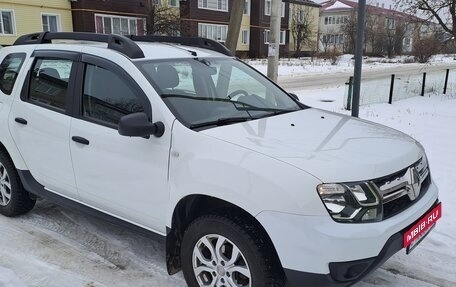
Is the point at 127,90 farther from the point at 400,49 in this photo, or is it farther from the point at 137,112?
the point at 400,49

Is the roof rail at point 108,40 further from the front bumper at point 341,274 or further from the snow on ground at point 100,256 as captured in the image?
the front bumper at point 341,274

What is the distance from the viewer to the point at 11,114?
4410 mm

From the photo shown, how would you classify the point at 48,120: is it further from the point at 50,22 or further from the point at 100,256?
the point at 50,22

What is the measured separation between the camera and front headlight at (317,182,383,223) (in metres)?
2.62

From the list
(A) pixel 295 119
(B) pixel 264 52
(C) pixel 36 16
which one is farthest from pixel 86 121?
(B) pixel 264 52

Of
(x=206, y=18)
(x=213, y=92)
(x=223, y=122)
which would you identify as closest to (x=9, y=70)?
(x=213, y=92)

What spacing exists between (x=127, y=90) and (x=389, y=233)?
2.11m

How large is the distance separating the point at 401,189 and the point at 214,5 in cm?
3808

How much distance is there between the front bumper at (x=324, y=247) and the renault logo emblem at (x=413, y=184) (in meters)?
0.43

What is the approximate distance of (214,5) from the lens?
128 feet

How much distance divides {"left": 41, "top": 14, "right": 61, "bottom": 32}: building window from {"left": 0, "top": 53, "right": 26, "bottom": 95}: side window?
25.8 meters

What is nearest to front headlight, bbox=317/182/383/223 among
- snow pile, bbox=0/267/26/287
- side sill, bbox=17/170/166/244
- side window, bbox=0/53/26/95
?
side sill, bbox=17/170/166/244

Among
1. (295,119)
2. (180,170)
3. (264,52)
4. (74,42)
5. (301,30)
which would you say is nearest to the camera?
(180,170)

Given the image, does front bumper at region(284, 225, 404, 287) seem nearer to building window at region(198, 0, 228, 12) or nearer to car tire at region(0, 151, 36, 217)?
car tire at region(0, 151, 36, 217)
